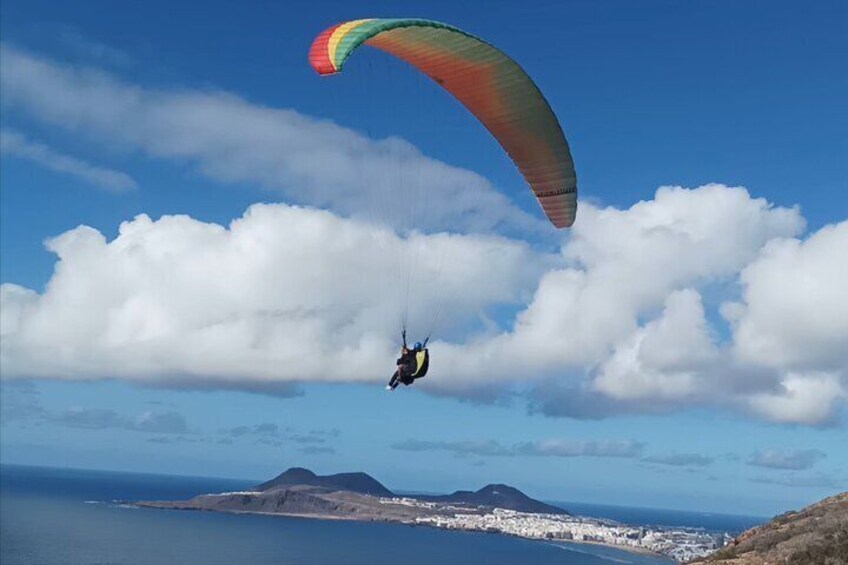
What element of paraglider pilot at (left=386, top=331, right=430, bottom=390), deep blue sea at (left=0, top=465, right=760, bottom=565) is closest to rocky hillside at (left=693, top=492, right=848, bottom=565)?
paraglider pilot at (left=386, top=331, right=430, bottom=390)

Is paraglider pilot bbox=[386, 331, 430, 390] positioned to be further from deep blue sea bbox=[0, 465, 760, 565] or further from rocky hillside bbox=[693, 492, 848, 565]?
deep blue sea bbox=[0, 465, 760, 565]

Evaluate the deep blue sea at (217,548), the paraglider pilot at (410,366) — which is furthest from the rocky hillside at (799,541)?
the deep blue sea at (217,548)

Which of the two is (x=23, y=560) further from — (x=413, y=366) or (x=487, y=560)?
(x=413, y=366)

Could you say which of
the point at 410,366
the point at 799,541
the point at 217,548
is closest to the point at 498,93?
the point at 410,366

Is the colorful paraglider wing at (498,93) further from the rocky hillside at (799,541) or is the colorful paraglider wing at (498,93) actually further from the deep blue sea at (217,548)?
the deep blue sea at (217,548)

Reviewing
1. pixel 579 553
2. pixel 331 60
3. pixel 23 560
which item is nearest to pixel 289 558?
pixel 23 560

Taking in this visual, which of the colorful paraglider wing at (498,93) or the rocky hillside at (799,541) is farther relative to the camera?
the colorful paraglider wing at (498,93)
